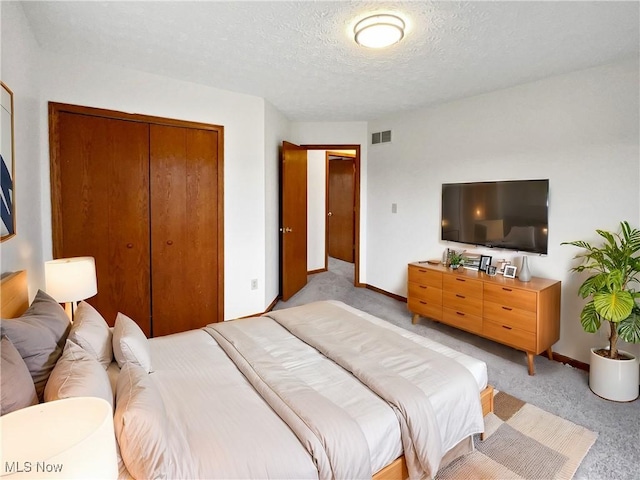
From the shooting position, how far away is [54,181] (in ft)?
9.15

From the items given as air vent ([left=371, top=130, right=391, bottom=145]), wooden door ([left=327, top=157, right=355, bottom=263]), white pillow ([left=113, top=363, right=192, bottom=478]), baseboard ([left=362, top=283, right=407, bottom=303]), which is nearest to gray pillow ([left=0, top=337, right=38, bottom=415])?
white pillow ([left=113, top=363, right=192, bottom=478])

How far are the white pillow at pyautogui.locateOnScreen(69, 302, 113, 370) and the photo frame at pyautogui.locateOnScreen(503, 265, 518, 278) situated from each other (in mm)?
3184

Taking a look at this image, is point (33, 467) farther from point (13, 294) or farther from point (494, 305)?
point (494, 305)

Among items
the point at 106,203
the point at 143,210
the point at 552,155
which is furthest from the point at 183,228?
the point at 552,155

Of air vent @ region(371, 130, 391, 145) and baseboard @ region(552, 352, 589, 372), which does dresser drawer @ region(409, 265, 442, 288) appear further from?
air vent @ region(371, 130, 391, 145)

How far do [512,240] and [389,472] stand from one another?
2.63 meters

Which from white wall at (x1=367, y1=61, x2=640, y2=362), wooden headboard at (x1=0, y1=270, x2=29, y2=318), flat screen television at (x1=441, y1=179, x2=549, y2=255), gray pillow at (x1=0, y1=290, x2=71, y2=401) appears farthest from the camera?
flat screen television at (x1=441, y1=179, x2=549, y2=255)

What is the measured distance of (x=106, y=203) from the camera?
121 inches

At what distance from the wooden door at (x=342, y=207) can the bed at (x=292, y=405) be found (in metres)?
5.13

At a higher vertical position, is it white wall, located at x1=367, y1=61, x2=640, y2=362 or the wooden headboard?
white wall, located at x1=367, y1=61, x2=640, y2=362

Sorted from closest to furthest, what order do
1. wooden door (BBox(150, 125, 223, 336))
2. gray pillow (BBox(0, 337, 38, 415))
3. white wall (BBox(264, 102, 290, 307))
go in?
gray pillow (BBox(0, 337, 38, 415)), wooden door (BBox(150, 125, 223, 336)), white wall (BBox(264, 102, 290, 307))

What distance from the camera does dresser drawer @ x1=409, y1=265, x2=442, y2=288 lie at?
3586 mm

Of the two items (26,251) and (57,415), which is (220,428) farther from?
(26,251)

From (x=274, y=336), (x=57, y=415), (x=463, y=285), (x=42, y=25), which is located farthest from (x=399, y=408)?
(x=42, y=25)
